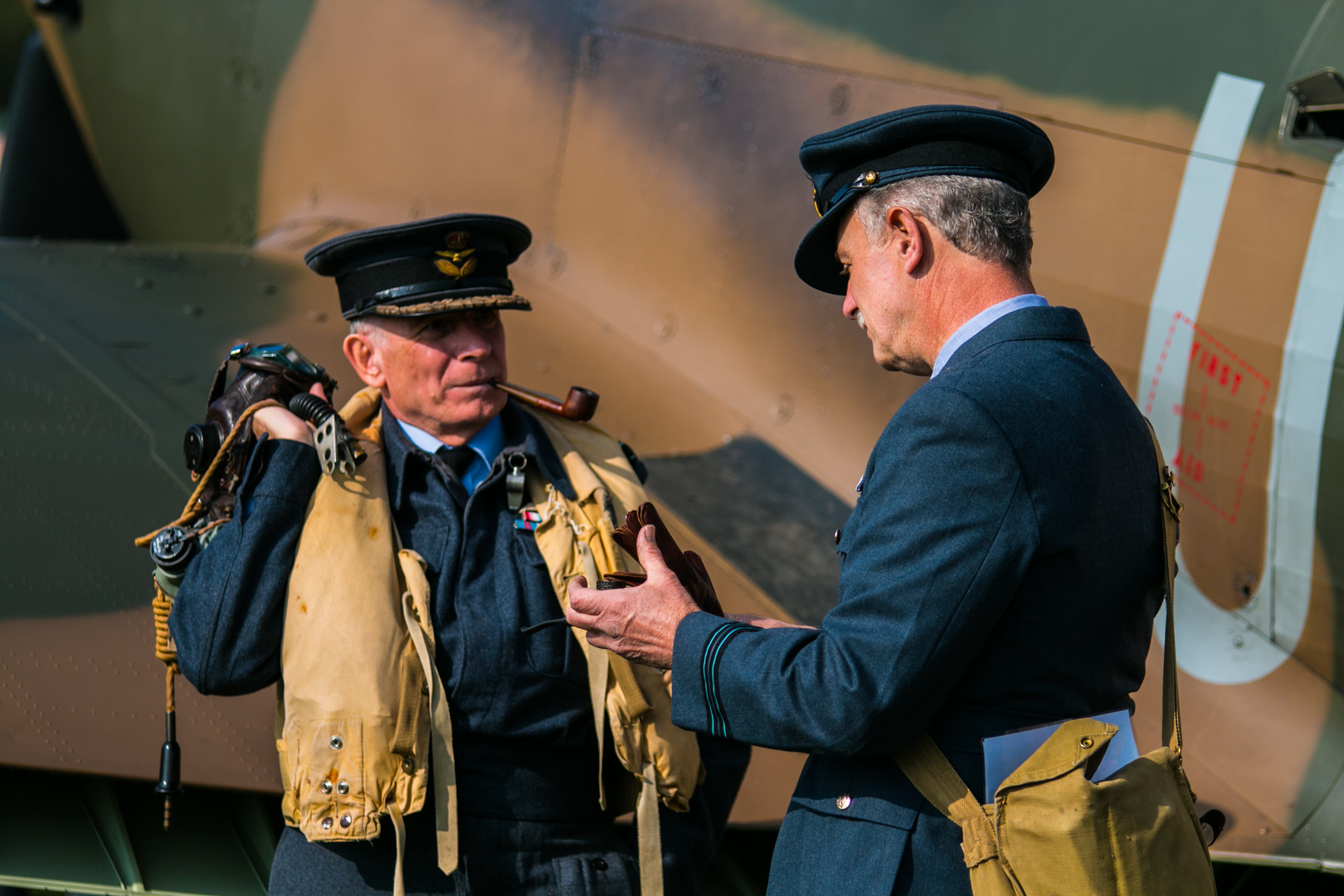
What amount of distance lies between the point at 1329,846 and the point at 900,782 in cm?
141

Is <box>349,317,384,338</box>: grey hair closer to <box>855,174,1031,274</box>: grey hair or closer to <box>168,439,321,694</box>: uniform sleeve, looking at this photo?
<box>168,439,321,694</box>: uniform sleeve

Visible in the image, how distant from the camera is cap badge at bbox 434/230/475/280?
93.1 inches

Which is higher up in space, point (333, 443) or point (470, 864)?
point (333, 443)

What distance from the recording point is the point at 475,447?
2.38 meters

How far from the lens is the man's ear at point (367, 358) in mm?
2387

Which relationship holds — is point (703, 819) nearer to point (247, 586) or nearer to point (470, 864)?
point (470, 864)

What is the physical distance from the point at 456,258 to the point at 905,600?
130cm

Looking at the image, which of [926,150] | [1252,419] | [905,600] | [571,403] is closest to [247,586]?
[571,403]

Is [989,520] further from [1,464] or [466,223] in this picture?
[1,464]

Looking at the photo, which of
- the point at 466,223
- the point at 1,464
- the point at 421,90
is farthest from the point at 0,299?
the point at 466,223

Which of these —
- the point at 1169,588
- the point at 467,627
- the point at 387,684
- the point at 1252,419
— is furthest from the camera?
the point at 1252,419

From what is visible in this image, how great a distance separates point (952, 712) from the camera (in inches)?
59.3

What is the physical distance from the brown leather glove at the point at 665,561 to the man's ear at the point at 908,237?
0.46 meters

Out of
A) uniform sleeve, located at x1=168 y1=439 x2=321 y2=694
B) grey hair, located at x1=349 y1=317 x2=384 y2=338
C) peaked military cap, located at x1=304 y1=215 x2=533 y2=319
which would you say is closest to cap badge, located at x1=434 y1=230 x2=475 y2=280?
peaked military cap, located at x1=304 y1=215 x2=533 y2=319
